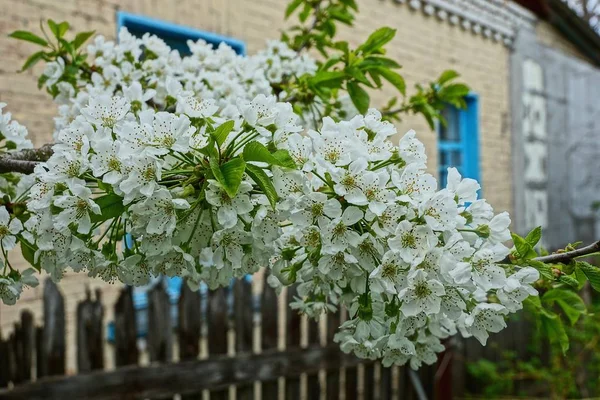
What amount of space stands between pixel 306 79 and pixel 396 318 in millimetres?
660

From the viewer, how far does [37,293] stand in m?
2.96

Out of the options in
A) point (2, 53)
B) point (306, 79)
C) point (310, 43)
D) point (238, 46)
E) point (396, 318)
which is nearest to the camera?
point (396, 318)

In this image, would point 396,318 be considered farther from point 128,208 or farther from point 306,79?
point 306,79

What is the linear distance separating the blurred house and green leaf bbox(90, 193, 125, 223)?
7.40 feet

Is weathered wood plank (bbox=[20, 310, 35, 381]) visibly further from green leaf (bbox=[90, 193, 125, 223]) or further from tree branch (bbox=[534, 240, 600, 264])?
tree branch (bbox=[534, 240, 600, 264])

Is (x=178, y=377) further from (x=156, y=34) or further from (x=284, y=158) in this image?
(x=284, y=158)

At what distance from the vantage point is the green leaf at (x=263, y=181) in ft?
2.59

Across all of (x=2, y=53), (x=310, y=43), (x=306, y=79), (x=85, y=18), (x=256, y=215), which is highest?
(x=85, y=18)

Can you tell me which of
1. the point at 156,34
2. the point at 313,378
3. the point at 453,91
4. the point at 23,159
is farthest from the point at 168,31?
the point at 23,159

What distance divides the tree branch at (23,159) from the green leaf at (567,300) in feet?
3.07

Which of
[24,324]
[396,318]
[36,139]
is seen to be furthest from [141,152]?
[36,139]

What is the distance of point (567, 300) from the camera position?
→ 4.19ft

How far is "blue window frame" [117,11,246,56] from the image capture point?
3.34m

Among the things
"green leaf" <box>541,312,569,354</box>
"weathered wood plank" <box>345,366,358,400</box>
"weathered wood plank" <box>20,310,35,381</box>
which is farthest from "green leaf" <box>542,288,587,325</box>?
"weathered wood plank" <box>345,366,358,400</box>
